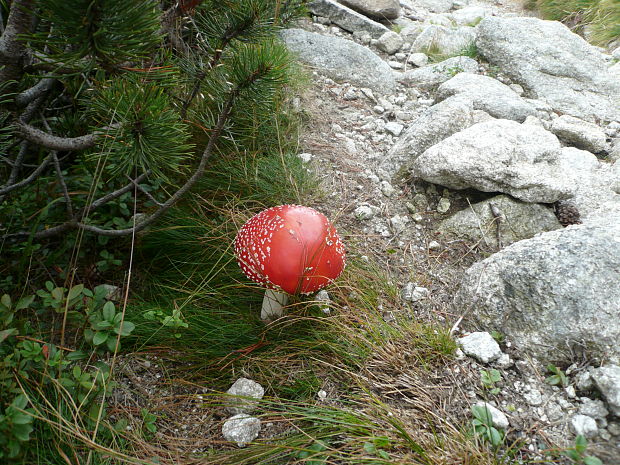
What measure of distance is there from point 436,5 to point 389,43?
8.77ft

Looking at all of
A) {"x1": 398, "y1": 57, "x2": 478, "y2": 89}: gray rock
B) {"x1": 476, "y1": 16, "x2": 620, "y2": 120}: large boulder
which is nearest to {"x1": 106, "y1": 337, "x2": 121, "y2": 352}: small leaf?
{"x1": 398, "y1": 57, "x2": 478, "y2": 89}: gray rock

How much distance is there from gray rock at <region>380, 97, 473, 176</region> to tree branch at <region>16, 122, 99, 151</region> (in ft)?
6.04

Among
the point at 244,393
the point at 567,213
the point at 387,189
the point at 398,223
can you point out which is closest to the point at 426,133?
the point at 387,189

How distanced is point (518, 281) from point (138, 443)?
1619 mm

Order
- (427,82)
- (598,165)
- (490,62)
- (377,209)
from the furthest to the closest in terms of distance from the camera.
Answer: (490,62)
(427,82)
(598,165)
(377,209)

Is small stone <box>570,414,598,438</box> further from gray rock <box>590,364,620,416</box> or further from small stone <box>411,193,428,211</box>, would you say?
small stone <box>411,193,428,211</box>

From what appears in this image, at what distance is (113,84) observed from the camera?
4.57 ft

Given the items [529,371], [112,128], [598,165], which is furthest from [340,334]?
[598,165]

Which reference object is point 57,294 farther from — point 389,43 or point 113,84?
point 389,43

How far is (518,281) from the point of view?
1.91m

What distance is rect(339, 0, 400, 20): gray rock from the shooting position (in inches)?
208

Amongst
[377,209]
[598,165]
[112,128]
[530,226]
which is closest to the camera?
[112,128]

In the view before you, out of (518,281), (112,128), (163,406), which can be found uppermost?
(112,128)

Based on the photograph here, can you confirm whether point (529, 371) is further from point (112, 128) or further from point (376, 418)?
point (112, 128)
